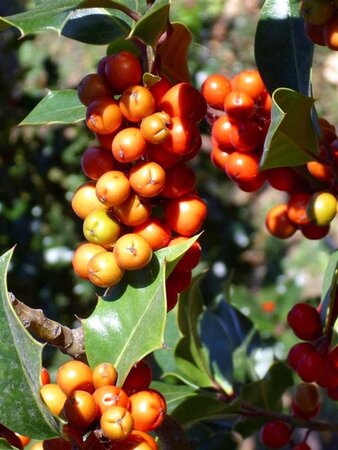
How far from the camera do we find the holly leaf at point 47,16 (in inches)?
31.8

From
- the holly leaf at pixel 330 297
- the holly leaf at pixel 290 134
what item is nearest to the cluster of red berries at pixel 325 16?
the holly leaf at pixel 290 134

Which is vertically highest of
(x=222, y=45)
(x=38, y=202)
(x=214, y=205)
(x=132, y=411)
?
(x=132, y=411)

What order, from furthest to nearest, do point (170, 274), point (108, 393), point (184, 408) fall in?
point (184, 408) < point (170, 274) < point (108, 393)

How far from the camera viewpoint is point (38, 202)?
2527mm

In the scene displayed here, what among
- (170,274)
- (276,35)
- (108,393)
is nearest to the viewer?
(108,393)

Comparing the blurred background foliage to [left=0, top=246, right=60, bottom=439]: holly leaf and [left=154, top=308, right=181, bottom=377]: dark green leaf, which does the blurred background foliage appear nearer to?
[left=154, top=308, right=181, bottom=377]: dark green leaf

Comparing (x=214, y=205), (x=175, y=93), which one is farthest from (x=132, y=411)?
(x=214, y=205)

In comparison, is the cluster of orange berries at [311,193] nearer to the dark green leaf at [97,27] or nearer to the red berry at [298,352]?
the red berry at [298,352]

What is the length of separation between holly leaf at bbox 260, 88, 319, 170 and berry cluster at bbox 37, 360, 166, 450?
278 mm

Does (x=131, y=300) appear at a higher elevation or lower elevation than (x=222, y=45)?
higher

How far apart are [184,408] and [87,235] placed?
389mm

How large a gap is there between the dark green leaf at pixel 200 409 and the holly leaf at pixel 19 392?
1.31 feet

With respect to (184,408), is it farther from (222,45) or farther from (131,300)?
(222,45)

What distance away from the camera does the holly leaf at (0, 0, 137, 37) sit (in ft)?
2.65
